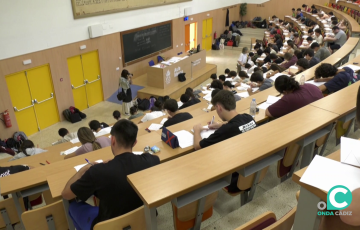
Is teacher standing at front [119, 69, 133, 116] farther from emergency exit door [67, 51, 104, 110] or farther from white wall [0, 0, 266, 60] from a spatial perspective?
white wall [0, 0, 266, 60]

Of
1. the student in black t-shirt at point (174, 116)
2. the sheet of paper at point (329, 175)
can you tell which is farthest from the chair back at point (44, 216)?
the sheet of paper at point (329, 175)

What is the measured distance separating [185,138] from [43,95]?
6.15 meters

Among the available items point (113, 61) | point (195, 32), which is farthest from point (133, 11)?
point (195, 32)

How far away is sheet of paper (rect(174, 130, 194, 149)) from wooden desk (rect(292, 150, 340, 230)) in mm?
1689

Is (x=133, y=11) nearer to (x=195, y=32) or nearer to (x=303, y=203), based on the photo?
(x=195, y=32)

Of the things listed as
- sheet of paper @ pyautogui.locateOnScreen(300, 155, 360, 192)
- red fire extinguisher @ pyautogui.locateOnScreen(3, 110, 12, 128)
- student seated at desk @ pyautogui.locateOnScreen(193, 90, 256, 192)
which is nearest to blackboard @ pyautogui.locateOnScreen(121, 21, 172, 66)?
red fire extinguisher @ pyautogui.locateOnScreen(3, 110, 12, 128)

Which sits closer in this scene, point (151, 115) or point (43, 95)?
point (151, 115)

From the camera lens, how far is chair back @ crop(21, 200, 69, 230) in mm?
2594

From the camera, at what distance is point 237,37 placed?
15875 millimetres

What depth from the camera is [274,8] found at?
58.4 ft

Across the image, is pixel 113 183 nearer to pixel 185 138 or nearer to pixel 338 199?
pixel 185 138

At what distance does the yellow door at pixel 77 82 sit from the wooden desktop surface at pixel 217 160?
731 cm

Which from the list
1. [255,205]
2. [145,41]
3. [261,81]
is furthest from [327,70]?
[145,41]

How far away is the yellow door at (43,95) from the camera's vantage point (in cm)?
766
